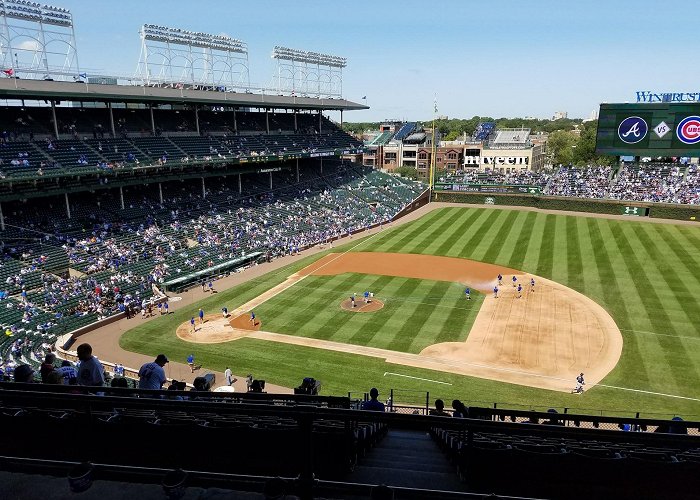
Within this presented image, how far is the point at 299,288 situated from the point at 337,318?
7240 millimetres

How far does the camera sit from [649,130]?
195ft

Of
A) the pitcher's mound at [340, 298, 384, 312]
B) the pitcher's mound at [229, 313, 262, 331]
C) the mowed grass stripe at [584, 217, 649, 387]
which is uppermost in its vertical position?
the mowed grass stripe at [584, 217, 649, 387]

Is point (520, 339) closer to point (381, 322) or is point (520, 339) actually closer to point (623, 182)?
point (381, 322)

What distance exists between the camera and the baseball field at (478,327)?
23312 millimetres

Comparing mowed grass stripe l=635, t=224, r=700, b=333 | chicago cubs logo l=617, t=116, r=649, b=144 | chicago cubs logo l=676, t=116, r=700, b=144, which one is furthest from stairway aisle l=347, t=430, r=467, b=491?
chicago cubs logo l=676, t=116, r=700, b=144

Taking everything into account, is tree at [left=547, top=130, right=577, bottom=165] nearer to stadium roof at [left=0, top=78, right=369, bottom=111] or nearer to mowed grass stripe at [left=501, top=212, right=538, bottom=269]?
mowed grass stripe at [left=501, top=212, right=538, bottom=269]

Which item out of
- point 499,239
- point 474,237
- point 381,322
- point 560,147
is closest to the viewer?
point 381,322

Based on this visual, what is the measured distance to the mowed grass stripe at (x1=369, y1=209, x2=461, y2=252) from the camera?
168 ft

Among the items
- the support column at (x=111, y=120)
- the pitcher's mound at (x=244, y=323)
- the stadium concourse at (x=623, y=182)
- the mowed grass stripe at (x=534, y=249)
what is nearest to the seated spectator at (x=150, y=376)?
the pitcher's mound at (x=244, y=323)

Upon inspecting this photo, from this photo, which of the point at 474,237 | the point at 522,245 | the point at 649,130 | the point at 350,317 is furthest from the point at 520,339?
the point at 649,130

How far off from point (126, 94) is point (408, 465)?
47006 mm

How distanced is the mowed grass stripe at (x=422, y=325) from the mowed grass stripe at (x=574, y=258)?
11.0 meters

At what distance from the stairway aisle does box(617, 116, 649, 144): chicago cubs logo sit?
206 feet

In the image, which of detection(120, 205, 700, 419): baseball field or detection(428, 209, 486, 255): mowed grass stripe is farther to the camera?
detection(428, 209, 486, 255): mowed grass stripe
